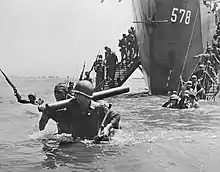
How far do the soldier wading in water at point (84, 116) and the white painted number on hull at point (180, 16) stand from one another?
17.6 meters

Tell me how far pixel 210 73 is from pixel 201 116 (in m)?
10.0

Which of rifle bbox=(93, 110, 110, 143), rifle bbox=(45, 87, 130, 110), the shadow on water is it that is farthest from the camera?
rifle bbox=(93, 110, 110, 143)

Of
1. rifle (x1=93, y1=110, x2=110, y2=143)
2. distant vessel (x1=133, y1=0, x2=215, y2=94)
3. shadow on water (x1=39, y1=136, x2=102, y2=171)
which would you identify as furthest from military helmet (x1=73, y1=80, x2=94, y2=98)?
distant vessel (x1=133, y1=0, x2=215, y2=94)

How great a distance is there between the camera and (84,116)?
6.69 m

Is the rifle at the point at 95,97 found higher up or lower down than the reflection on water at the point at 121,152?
higher up

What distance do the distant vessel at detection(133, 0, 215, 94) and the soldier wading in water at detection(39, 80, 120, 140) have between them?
689 inches

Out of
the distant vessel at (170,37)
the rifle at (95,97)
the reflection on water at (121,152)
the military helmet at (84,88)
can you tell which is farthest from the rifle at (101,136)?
the distant vessel at (170,37)

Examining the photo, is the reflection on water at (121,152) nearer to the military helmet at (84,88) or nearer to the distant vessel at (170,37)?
the military helmet at (84,88)

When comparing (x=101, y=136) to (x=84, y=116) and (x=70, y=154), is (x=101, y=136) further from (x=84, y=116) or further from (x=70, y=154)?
(x=70, y=154)

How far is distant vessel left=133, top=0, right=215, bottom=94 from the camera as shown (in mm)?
23875

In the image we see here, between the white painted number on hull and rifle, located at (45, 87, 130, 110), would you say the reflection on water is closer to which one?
rifle, located at (45, 87, 130, 110)

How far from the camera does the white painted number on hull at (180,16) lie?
78.2 feet

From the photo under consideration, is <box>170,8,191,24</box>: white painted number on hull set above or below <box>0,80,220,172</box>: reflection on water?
above

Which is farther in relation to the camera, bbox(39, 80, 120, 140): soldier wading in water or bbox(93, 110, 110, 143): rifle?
bbox(93, 110, 110, 143): rifle
